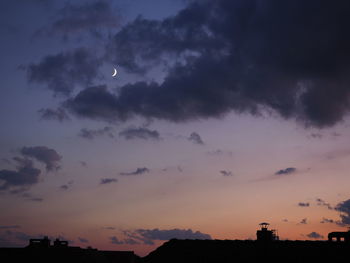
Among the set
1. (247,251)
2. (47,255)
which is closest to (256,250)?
(247,251)

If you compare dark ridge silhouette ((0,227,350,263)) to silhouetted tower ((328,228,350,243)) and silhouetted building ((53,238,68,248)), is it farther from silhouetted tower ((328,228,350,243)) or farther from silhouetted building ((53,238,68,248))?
silhouetted building ((53,238,68,248))

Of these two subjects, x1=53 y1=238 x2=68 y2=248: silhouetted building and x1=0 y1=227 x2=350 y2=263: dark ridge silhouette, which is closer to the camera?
x1=0 y1=227 x2=350 y2=263: dark ridge silhouette

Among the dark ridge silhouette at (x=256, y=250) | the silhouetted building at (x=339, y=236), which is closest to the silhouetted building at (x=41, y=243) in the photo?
the dark ridge silhouette at (x=256, y=250)

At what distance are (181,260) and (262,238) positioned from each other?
8.34 meters

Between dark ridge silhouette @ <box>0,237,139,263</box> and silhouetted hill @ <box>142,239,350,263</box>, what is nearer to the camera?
silhouetted hill @ <box>142,239,350,263</box>

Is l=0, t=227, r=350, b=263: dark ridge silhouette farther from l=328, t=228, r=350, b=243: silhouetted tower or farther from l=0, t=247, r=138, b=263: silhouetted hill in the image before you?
l=0, t=247, r=138, b=263: silhouetted hill

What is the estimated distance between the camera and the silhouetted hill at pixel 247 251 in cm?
3756

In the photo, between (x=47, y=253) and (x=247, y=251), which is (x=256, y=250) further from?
(x=47, y=253)

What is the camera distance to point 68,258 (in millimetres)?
60875

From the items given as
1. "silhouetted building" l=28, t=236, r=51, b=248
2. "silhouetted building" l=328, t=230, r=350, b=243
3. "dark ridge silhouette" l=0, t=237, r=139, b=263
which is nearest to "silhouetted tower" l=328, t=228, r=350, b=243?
"silhouetted building" l=328, t=230, r=350, b=243

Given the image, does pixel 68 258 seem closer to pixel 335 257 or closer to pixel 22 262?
pixel 22 262

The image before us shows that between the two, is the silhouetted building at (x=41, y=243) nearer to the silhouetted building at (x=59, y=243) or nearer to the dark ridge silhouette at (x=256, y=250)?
the silhouetted building at (x=59, y=243)

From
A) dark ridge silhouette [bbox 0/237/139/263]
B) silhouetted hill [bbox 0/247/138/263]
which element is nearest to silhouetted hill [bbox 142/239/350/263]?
dark ridge silhouette [bbox 0/237/139/263]

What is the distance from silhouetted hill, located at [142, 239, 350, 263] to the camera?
123ft
